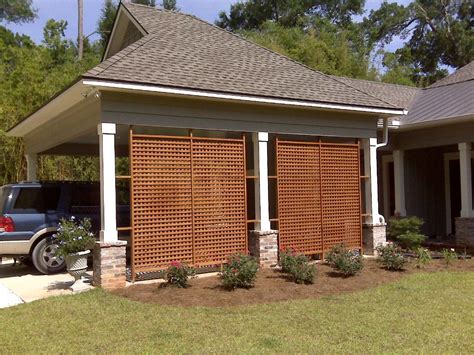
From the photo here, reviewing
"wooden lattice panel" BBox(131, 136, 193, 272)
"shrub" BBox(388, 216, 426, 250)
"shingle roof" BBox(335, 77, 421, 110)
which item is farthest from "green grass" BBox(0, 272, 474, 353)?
"shingle roof" BBox(335, 77, 421, 110)

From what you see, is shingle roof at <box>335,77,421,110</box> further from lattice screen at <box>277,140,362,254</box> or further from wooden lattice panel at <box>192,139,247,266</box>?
wooden lattice panel at <box>192,139,247,266</box>

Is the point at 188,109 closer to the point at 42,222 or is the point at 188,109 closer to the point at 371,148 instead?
the point at 42,222

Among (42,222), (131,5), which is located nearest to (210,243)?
(42,222)

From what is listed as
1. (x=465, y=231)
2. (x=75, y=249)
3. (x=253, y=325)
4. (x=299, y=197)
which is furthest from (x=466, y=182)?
(x=75, y=249)

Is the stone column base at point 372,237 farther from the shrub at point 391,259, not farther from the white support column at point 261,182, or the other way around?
the white support column at point 261,182

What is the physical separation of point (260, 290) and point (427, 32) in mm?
38639

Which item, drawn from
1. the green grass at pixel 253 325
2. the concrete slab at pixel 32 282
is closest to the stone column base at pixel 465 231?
the green grass at pixel 253 325

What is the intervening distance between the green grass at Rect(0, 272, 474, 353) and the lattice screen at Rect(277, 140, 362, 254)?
2.79 meters

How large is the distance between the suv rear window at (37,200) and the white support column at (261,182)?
4.07m

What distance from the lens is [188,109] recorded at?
918 centimetres

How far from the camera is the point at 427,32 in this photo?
41062 mm

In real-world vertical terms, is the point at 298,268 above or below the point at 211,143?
below

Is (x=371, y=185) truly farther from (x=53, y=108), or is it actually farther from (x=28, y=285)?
(x=28, y=285)

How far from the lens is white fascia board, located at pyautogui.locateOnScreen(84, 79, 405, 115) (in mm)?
8023
